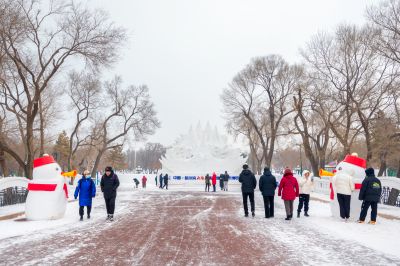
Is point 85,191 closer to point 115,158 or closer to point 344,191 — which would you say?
point 344,191

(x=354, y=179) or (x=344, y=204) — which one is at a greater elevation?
(x=354, y=179)

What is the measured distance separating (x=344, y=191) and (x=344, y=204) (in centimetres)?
42

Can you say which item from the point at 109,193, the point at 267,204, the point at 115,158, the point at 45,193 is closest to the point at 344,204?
the point at 267,204

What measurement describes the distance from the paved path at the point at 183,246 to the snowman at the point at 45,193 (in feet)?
4.59

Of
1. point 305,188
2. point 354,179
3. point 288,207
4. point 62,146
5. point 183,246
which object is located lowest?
point 183,246

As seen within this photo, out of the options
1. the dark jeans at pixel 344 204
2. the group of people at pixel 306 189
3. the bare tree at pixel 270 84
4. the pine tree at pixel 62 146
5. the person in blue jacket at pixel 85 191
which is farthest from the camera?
the pine tree at pixel 62 146

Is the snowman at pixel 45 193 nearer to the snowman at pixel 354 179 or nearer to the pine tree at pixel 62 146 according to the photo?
the snowman at pixel 354 179

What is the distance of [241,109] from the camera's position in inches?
1709

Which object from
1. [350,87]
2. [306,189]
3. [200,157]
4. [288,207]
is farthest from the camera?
[200,157]

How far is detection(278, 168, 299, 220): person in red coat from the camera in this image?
42.4 ft

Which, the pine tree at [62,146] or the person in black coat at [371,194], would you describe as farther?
the pine tree at [62,146]

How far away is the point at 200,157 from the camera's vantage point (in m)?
58.9

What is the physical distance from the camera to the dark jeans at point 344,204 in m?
12.7

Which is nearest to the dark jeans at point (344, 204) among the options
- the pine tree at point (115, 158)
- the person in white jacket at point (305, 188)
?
the person in white jacket at point (305, 188)
